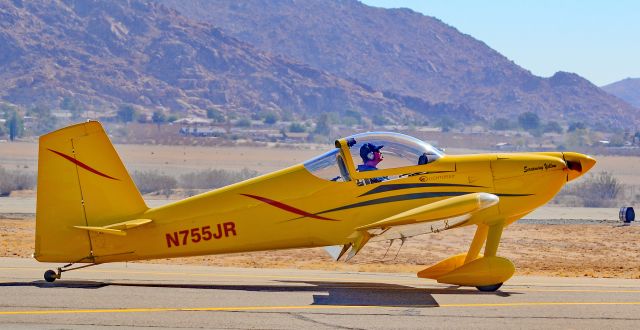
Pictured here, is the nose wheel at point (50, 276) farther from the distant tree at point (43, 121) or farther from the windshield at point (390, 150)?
the distant tree at point (43, 121)

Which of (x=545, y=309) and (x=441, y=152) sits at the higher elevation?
(x=441, y=152)

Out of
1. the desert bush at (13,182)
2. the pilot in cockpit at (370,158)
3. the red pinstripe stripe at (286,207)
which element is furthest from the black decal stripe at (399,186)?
the desert bush at (13,182)

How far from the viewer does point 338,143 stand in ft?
53.8

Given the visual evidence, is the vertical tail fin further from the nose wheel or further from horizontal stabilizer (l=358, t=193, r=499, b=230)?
horizontal stabilizer (l=358, t=193, r=499, b=230)

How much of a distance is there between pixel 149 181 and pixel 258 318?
165ft

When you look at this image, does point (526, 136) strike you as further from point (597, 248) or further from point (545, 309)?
point (545, 309)

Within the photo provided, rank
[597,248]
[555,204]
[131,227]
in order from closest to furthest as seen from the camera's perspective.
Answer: [131,227] → [597,248] → [555,204]

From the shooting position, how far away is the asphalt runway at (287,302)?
521 inches

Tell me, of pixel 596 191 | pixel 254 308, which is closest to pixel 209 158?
pixel 596 191

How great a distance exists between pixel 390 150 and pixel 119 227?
13.2 feet

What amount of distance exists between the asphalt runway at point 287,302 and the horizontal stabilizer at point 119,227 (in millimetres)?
750

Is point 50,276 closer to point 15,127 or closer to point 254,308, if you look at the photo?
point 254,308

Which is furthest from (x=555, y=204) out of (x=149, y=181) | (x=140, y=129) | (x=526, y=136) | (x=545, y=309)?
(x=526, y=136)

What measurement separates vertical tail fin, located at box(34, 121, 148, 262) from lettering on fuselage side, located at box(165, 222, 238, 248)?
971 millimetres
